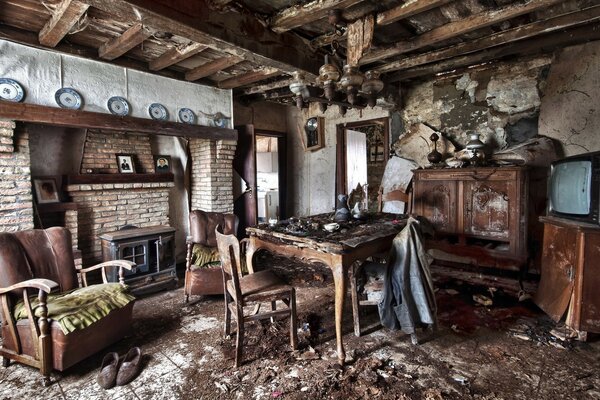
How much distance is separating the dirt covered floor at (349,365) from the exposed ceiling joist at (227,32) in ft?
8.14

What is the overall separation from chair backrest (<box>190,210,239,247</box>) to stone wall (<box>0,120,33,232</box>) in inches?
61.5

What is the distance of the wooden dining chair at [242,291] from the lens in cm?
229

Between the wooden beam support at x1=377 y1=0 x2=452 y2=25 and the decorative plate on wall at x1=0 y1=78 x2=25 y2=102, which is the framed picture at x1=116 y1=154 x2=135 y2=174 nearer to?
the decorative plate on wall at x1=0 y1=78 x2=25 y2=102

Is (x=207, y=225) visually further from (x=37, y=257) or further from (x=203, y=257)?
(x=37, y=257)

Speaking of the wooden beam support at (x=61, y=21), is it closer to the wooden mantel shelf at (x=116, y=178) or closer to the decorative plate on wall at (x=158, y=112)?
the decorative plate on wall at (x=158, y=112)

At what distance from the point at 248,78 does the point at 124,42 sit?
1575 mm

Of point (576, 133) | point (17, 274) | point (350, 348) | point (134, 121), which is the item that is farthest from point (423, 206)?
point (17, 274)

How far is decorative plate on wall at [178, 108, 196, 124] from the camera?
14.3ft

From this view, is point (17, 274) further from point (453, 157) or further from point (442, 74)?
point (442, 74)

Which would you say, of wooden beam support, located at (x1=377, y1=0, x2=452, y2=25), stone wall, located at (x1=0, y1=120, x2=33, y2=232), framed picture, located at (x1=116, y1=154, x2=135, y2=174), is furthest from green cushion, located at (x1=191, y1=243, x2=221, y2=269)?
wooden beam support, located at (x1=377, y1=0, x2=452, y2=25)

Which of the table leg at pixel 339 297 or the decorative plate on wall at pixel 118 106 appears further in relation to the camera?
the decorative plate on wall at pixel 118 106

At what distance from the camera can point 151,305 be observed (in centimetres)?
346

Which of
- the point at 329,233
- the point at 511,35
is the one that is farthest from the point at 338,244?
the point at 511,35

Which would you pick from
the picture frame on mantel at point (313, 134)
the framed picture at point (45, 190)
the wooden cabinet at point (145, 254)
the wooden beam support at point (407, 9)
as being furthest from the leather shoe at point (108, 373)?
the picture frame on mantel at point (313, 134)
